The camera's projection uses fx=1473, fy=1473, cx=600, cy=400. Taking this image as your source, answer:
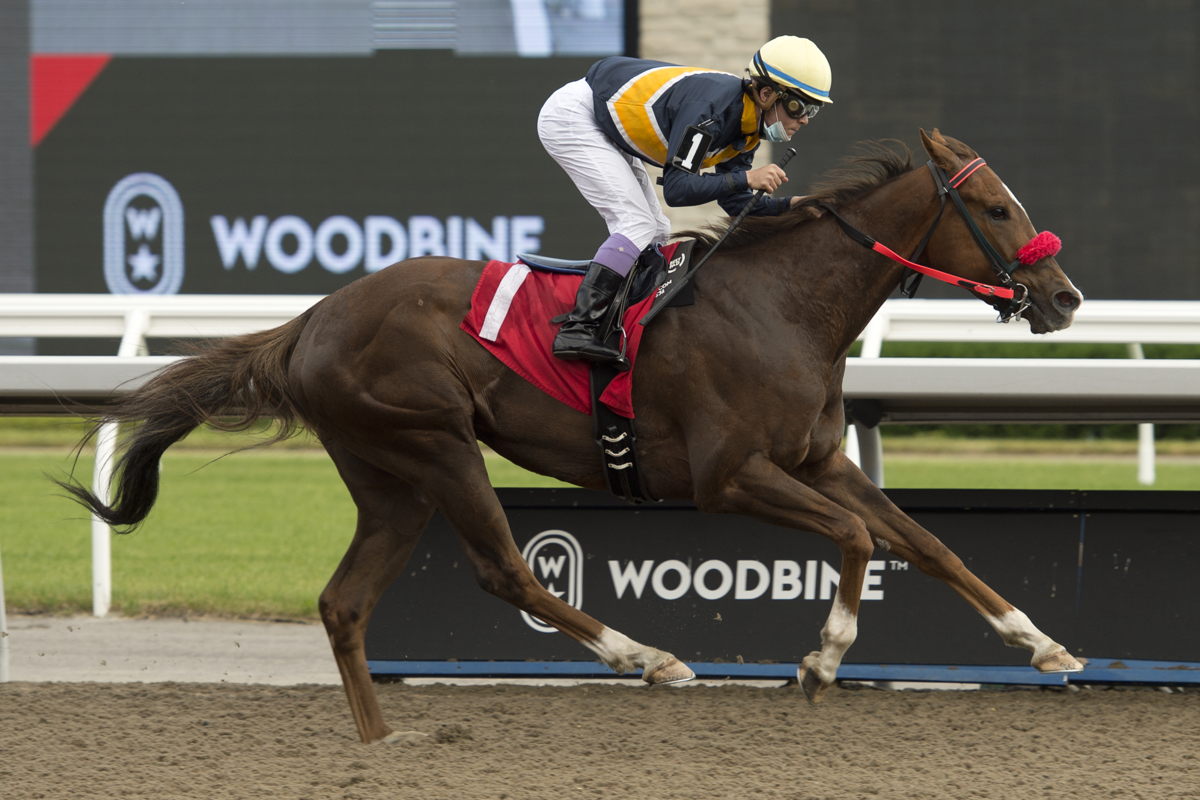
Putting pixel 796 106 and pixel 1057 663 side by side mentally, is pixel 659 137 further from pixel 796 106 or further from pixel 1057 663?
pixel 1057 663

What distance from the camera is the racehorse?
11.8 feet

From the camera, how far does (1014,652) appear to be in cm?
465

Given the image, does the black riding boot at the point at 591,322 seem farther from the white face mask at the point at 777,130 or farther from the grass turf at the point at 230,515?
the grass turf at the point at 230,515

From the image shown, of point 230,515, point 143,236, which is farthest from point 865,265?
point 143,236

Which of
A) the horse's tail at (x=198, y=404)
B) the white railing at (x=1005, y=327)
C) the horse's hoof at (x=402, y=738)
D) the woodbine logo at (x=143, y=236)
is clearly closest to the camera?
the horse's hoof at (x=402, y=738)

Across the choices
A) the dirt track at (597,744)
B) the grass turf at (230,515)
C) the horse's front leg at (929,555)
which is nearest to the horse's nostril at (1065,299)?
the horse's front leg at (929,555)

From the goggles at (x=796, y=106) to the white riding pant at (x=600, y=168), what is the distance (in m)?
0.45

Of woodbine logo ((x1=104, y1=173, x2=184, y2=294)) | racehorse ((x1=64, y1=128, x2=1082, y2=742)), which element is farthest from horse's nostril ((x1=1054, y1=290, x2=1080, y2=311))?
woodbine logo ((x1=104, y1=173, x2=184, y2=294))

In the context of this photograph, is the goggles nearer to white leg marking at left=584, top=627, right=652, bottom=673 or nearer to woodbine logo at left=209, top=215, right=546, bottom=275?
white leg marking at left=584, top=627, right=652, bottom=673

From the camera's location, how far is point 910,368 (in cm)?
418

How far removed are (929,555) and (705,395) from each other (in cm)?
69

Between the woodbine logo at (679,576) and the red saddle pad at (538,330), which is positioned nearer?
the red saddle pad at (538,330)

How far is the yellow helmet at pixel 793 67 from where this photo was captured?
356 centimetres

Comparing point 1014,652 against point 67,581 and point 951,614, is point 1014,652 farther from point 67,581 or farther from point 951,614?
point 67,581
